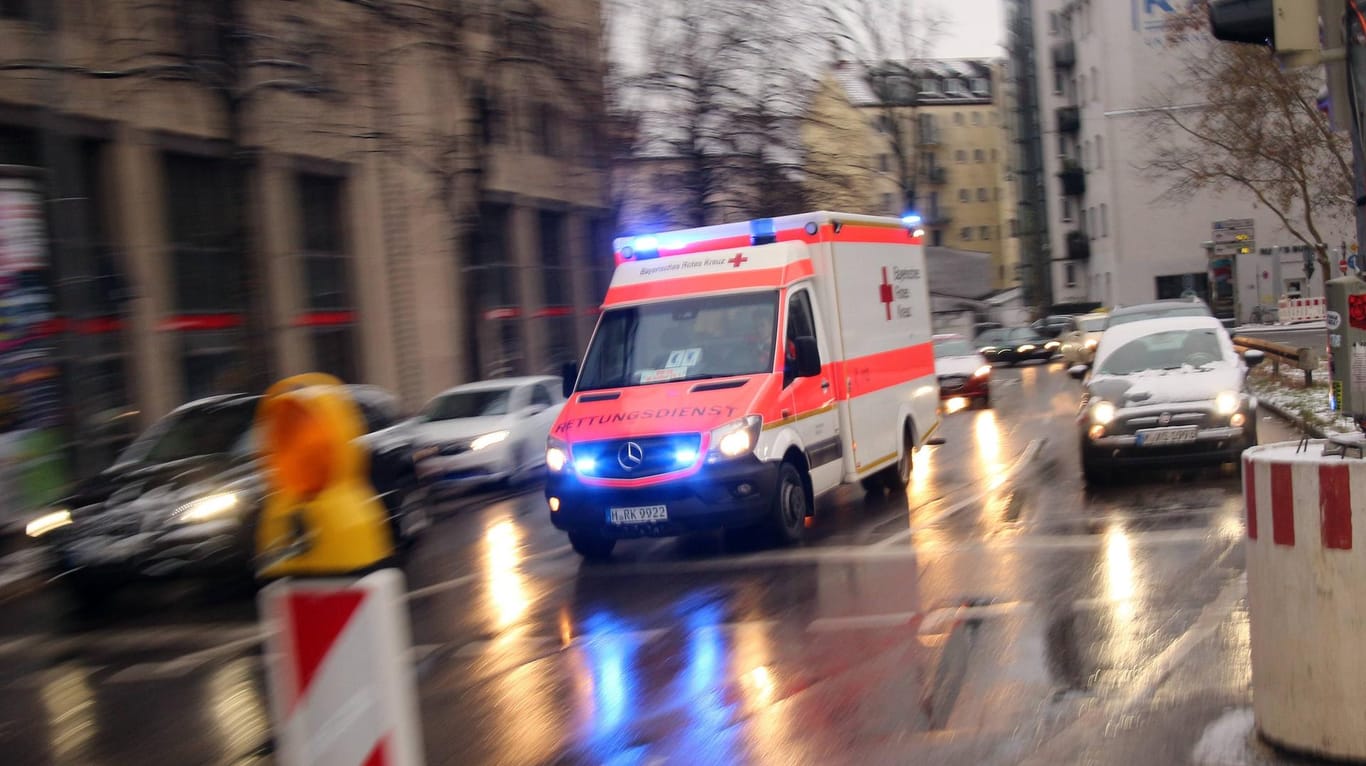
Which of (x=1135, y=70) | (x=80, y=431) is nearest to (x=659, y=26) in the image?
(x=80, y=431)

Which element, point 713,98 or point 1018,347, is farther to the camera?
point 1018,347

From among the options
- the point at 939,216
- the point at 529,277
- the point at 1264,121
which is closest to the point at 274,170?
the point at 529,277

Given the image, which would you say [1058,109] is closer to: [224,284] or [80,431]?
[224,284]

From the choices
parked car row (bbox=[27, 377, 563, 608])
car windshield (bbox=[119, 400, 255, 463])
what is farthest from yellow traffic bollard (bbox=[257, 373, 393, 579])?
car windshield (bbox=[119, 400, 255, 463])

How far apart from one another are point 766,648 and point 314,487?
13.2 ft

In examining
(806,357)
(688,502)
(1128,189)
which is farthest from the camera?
(1128,189)

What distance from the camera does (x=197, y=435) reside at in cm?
1282

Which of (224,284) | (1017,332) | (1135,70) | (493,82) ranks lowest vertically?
(1017,332)

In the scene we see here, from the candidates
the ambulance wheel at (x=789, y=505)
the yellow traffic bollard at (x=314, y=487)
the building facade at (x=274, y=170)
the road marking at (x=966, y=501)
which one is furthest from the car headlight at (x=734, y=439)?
the building facade at (x=274, y=170)

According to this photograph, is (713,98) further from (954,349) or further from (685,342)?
(685,342)

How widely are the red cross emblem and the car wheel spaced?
13.9ft

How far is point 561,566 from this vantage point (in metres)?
12.3

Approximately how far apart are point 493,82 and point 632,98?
5883mm

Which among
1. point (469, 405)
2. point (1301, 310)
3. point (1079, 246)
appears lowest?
point (1301, 310)
